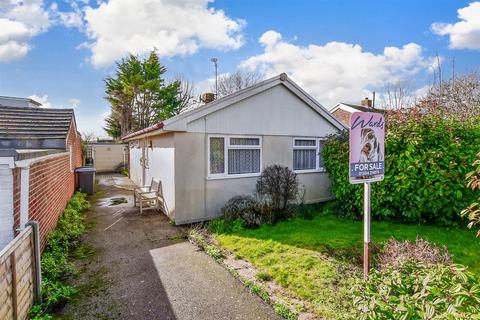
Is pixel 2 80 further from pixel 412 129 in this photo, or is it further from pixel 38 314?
pixel 412 129

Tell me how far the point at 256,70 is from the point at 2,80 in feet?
82.0

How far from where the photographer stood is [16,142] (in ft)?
24.2

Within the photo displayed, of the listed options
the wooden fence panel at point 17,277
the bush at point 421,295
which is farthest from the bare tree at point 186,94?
the bush at point 421,295

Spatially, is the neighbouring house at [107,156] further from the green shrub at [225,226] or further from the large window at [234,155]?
the green shrub at [225,226]

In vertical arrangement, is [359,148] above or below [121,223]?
above

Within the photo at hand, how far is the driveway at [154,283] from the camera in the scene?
3658 millimetres

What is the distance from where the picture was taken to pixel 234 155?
858 cm

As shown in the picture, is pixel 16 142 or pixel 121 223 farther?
pixel 121 223

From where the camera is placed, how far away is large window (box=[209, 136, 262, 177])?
820 centimetres

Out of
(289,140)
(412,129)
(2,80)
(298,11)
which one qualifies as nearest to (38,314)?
(289,140)

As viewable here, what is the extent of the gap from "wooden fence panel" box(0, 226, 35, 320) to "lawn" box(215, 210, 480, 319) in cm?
344

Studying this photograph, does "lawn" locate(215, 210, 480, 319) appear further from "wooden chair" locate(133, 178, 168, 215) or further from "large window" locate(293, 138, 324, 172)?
"wooden chair" locate(133, 178, 168, 215)

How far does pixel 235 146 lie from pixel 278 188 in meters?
1.93

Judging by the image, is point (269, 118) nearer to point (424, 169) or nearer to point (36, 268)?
point (424, 169)
